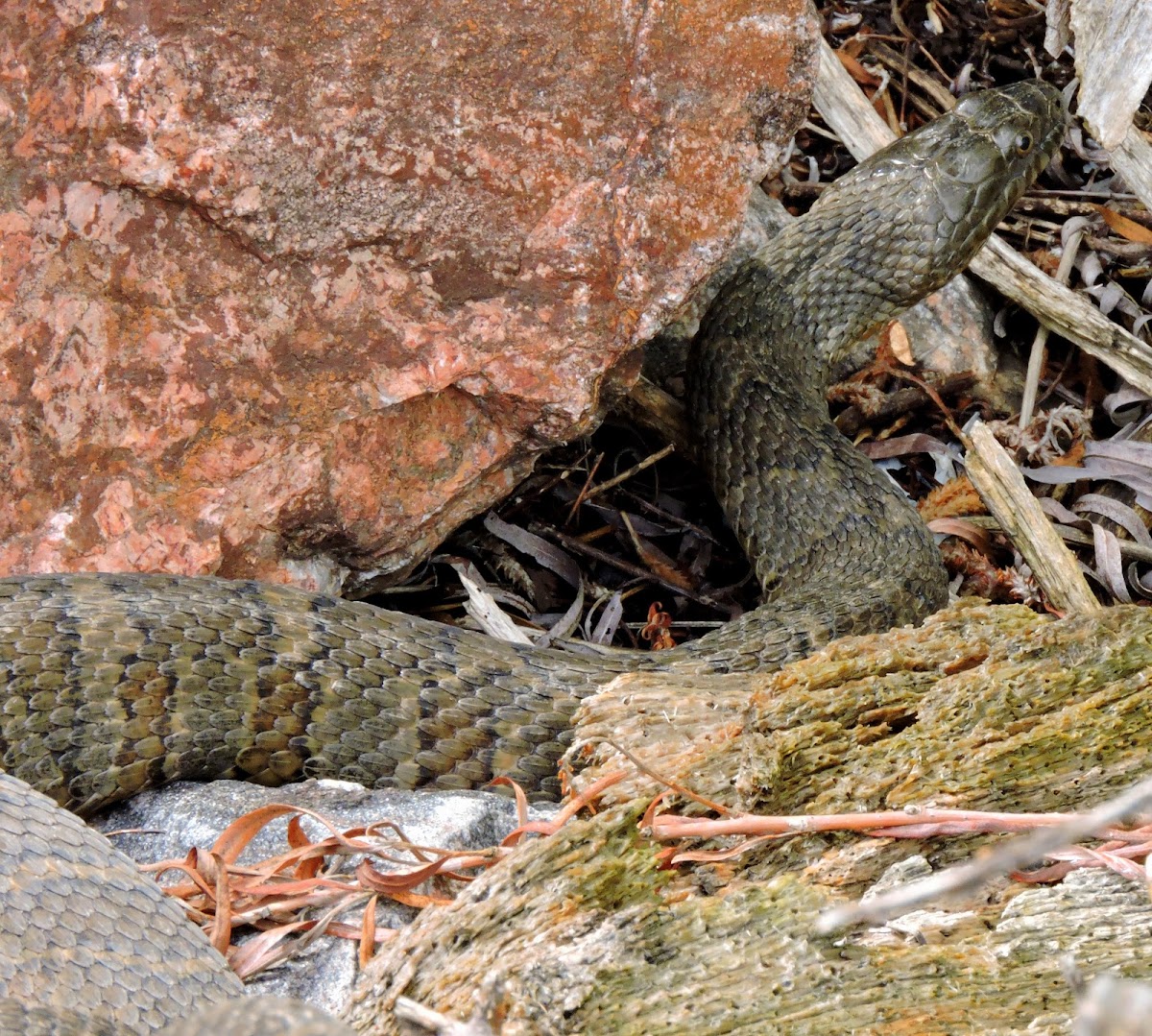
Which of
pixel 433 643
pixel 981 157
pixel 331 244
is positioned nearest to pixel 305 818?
pixel 433 643

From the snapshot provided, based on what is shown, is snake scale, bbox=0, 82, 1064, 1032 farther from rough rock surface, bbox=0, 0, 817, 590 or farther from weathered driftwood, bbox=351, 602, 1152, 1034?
weathered driftwood, bbox=351, 602, 1152, 1034

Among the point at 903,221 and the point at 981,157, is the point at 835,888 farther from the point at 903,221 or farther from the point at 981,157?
the point at 981,157

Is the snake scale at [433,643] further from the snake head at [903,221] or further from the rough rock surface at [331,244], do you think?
the rough rock surface at [331,244]

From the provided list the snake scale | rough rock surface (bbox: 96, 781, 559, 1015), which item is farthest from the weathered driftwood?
the snake scale

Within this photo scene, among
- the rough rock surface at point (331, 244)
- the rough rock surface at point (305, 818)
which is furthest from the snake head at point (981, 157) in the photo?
the rough rock surface at point (305, 818)

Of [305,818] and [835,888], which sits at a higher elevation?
[305,818]
